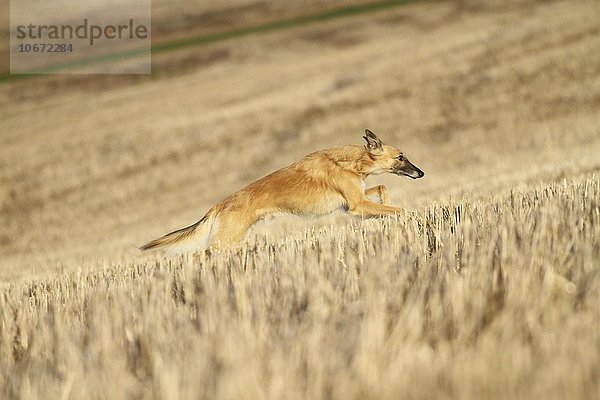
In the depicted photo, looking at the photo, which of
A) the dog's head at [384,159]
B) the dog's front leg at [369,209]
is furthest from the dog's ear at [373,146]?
the dog's front leg at [369,209]

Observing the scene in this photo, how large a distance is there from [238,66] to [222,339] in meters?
26.7

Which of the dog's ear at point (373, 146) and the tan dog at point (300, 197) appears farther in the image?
the dog's ear at point (373, 146)

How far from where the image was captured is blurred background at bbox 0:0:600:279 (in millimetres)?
14688

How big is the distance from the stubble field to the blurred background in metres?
0.08

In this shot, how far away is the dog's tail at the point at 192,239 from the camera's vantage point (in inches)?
288

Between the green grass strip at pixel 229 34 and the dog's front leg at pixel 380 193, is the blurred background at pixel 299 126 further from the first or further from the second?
the green grass strip at pixel 229 34

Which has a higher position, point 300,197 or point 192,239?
point 300,197

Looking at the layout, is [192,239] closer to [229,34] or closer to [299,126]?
[299,126]

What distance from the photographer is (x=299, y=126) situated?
64.1 feet

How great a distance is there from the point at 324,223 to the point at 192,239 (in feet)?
11.3

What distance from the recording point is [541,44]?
66.8ft

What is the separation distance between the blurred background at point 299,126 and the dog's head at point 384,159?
2364 millimetres

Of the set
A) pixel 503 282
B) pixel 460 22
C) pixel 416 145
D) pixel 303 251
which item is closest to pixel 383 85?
pixel 416 145

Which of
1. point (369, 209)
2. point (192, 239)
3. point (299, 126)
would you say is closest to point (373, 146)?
point (369, 209)
